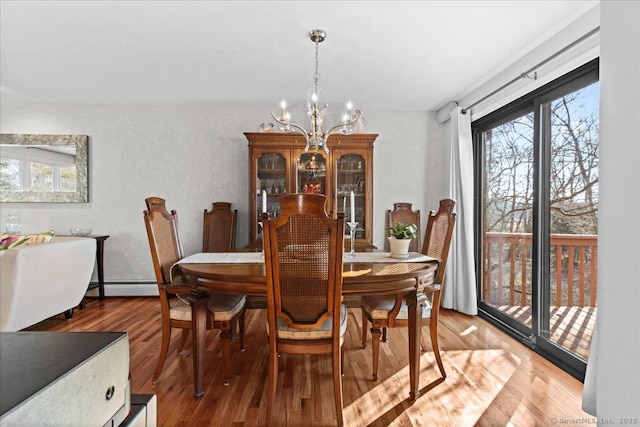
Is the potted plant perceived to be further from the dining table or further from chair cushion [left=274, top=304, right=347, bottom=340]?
chair cushion [left=274, top=304, right=347, bottom=340]

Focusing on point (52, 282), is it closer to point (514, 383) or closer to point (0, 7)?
point (0, 7)

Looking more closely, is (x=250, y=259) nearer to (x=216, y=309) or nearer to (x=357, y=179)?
(x=216, y=309)

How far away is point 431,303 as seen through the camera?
218 centimetres

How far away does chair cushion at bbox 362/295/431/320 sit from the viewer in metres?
2.01

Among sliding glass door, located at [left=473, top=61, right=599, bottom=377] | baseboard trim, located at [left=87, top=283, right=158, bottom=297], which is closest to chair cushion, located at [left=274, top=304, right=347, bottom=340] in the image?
sliding glass door, located at [left=473, top=61, right=599, bottom=377]

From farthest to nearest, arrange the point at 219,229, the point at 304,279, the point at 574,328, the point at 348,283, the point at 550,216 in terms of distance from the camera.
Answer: the point at 219,229 → the point at 550,216 → the point at 574,328 → the point at 348,283 → the point at 304,279

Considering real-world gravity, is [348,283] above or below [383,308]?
above

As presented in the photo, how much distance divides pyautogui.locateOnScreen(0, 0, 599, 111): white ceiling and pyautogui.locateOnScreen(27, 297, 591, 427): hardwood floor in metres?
2.25

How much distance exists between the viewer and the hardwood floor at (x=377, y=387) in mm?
1703

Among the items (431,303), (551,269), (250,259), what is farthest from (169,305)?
(551,269)

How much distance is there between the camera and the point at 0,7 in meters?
2.06

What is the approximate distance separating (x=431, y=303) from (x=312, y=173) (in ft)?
6.72

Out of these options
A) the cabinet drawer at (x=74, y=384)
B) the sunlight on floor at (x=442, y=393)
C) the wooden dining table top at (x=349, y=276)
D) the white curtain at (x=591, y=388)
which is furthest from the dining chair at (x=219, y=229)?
the cabinet drawer at (x=74, y=384)

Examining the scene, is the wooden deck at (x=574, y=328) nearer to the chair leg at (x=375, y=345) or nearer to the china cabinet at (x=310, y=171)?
the chair leg at (x=375, y=345)
